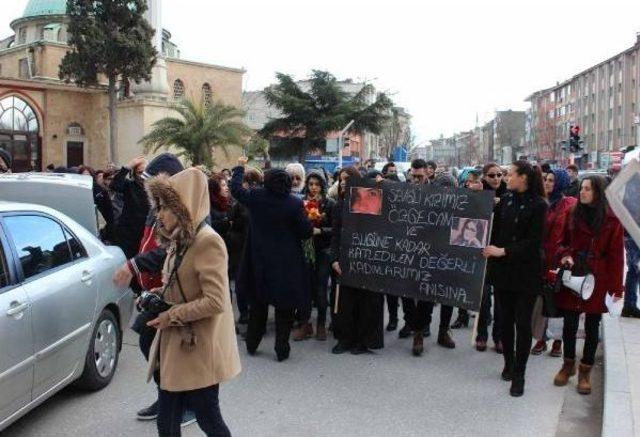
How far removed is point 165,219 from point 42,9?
5269 centimetres

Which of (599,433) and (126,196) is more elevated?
(126,196)

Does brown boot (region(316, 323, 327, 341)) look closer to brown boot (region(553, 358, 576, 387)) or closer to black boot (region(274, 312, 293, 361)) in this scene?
black boot (region(274, 312, 293, 361))

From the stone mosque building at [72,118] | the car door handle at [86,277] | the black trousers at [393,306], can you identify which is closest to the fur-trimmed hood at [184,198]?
the car door handle at [86,277]

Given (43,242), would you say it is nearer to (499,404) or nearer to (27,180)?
(27,180)

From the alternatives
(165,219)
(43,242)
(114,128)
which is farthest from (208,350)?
(114,128)

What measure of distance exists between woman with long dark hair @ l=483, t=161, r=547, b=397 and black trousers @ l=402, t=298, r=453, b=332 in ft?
Result: 4.32

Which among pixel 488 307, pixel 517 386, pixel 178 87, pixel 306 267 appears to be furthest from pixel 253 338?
pixel 178 87

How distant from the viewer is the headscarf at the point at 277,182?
6.09 metres

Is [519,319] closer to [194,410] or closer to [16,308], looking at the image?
[194,410]

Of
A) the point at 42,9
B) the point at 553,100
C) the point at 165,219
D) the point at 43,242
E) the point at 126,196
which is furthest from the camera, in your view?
the point at 553,100

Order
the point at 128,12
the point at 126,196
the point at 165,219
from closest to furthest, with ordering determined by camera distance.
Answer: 1. the point at 165,219
2. the point at 126,196
3. the point at 128,12

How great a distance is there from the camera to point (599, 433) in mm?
4660

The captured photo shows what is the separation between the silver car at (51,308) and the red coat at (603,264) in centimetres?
385

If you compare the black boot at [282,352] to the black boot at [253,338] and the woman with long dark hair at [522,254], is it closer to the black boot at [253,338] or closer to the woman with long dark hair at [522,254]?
the black boot at [253,338]
